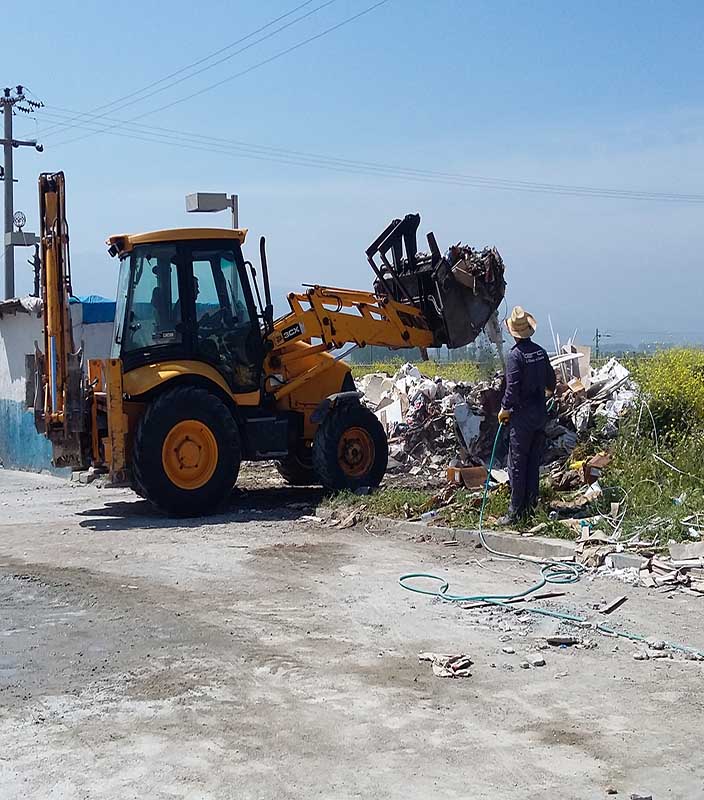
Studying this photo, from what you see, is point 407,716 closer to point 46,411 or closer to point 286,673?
point 286,673

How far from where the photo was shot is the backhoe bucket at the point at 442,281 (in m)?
13.6

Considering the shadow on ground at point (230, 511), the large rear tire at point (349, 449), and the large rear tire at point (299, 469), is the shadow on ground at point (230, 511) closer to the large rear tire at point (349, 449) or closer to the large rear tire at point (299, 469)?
the large rear tire at point (299, 469)

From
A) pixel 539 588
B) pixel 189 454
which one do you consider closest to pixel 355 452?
pixel 189 454

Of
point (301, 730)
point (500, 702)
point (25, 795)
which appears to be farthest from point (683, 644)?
point (25, 795)

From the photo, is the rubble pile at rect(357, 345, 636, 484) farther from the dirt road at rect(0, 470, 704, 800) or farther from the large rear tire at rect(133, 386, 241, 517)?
the dirt road at rect(0, 470, 704, 800)

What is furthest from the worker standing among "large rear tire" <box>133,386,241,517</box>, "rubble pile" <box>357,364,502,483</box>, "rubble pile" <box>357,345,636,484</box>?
"large rear tire" <box>133,386,241,517</box>

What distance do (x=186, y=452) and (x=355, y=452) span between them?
2245 millimetres

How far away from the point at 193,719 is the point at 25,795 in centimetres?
111

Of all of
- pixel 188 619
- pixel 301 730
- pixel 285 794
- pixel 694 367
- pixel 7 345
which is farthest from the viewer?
pixel 7 345

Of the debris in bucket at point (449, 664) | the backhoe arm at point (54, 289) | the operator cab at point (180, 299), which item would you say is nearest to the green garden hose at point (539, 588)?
the debris in bucket at point (449, 664)

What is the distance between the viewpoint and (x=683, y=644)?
7.09 metres

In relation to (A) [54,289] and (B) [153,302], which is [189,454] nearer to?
(B) [153,302]

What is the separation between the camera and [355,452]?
13844 millimetres

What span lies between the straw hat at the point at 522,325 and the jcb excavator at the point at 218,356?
8.71ft
